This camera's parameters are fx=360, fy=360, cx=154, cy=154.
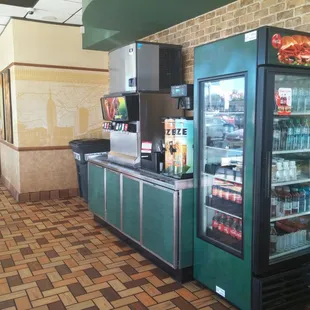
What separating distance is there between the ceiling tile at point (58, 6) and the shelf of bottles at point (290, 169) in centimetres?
341

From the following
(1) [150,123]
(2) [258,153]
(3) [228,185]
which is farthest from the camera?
(1) [150,123]

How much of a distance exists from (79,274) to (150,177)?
1098mm

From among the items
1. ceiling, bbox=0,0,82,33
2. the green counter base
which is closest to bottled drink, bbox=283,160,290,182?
the green counter base

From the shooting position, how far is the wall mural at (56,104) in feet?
18.8

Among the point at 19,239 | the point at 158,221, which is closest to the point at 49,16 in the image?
the point at 19,239

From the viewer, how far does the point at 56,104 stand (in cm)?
595

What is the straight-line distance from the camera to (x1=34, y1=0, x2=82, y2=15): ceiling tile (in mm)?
4779

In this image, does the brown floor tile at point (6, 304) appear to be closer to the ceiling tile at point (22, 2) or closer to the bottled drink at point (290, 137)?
the bottled drink at point (290, 137)

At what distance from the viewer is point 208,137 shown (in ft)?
9.86

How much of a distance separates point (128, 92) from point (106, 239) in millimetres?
1711

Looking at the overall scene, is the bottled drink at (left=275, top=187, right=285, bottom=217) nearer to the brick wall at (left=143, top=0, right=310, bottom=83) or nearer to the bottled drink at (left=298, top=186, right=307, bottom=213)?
the bottled drink at (left=298, top=186, right=307, bottom=213)

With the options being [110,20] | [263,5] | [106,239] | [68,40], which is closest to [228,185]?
[263,5]

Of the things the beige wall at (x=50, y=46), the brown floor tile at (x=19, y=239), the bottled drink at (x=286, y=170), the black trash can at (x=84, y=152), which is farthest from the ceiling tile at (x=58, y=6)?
the bottled drink at (x=286, y=170)

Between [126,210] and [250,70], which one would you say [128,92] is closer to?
[126,210]
